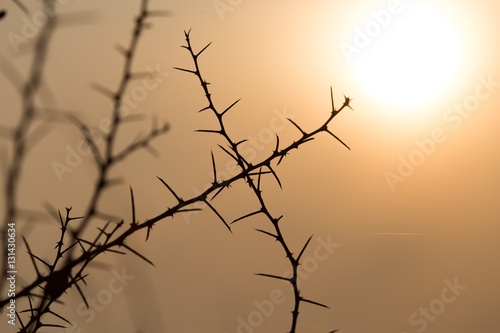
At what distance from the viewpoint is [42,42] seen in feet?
1.05

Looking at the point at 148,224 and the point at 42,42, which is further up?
the point at 42,42

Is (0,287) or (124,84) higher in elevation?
(124,84)

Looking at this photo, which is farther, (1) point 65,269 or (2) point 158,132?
(2) point 158,132

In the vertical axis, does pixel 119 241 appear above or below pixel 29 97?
below

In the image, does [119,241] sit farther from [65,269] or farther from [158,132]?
[158,132]

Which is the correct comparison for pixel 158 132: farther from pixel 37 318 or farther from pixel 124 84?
pixel 37 318

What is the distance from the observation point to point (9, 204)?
33 cm

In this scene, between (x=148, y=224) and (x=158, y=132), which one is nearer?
(x=148, y=224)

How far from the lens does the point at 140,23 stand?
36 centimetres

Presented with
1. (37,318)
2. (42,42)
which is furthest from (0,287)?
(42,42)

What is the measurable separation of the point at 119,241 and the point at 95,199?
5 centimetres

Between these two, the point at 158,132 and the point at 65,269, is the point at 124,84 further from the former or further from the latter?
the point at 65,269

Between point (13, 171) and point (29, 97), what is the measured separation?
52mm

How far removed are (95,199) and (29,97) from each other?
8 centimetres
